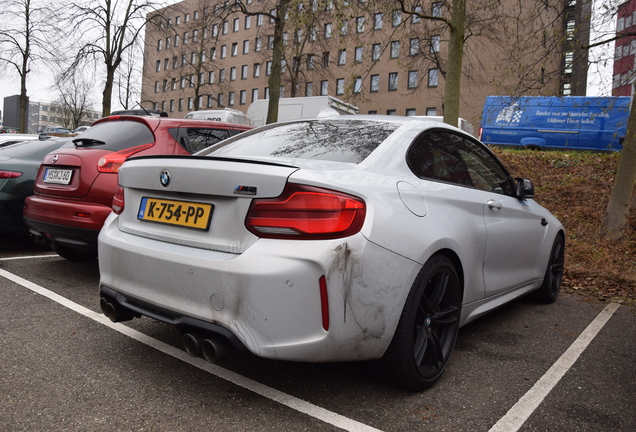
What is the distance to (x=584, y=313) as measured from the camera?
4.54 meters

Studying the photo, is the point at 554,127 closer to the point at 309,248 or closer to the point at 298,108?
the point at 298,108

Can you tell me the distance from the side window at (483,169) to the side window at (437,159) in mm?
99

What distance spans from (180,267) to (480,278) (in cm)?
185

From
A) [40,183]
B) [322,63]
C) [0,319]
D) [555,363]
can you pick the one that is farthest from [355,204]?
[322,63]

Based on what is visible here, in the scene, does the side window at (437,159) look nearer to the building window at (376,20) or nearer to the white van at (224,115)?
the building window at (376,20)

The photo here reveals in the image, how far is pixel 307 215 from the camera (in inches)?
85.5

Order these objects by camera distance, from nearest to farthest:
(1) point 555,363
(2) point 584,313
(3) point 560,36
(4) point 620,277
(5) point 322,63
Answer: (1) point 555,363 < (2) point 584,313 < (4) point 620,277 < (3) point 560,36 < (5) point 322,63

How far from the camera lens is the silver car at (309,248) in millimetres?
2148

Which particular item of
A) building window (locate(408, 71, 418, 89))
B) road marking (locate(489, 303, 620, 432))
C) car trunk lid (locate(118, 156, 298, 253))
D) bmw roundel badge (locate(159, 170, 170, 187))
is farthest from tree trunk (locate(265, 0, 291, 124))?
building window (locate(408, 71, 418, 89))

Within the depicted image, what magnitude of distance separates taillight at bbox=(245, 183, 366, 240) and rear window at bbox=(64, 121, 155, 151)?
2.74 meters

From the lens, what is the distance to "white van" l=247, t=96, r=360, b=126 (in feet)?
62.3

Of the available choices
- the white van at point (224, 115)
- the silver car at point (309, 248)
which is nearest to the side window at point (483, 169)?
the silver car at point (309, 248)

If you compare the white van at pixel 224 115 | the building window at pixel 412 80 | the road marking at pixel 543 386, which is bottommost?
the road marking at pixel 543 386

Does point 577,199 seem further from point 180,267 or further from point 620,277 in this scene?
point 180,267
